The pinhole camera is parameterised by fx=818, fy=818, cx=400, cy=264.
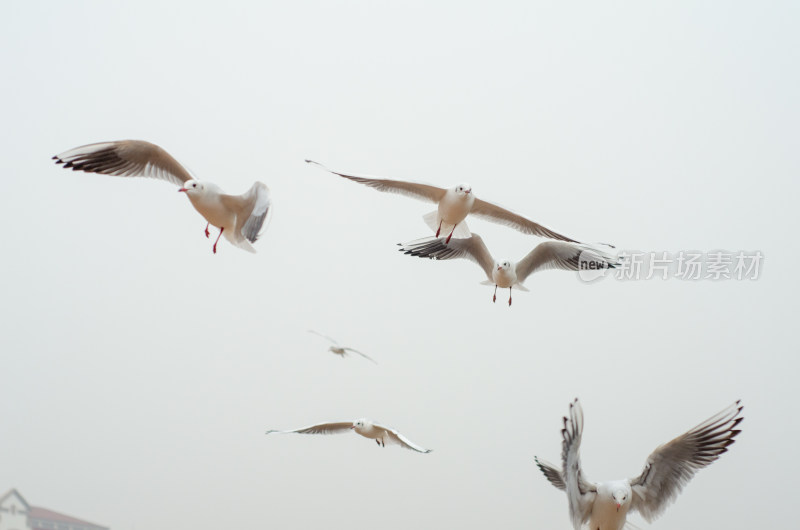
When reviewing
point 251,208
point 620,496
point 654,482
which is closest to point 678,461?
point 654,482

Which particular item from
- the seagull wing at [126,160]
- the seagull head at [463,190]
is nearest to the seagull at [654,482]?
the seagull head at [463,190]

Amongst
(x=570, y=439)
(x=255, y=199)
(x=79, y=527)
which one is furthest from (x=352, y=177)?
(x=79, y=527)

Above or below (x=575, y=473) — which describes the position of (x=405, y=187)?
above

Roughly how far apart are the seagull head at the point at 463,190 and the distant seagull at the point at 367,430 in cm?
138

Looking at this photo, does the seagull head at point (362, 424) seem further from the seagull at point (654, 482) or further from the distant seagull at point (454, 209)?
the seagull at point (654, 482)

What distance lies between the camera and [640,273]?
5.32 metres

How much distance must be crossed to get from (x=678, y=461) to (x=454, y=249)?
1614 mm

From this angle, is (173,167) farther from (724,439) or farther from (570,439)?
(724,439)

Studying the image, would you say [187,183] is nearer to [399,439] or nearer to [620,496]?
[399,439]

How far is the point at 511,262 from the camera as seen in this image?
4.29 meters

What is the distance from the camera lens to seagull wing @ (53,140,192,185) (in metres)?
3.46

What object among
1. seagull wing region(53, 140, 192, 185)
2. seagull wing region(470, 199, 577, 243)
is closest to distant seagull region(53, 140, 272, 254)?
seagull wing region(53, 140, 192, 185)

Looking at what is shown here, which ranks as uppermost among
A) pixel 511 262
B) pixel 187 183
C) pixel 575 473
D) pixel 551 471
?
pixel 187 183

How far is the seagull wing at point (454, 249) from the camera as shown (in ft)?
14.6
